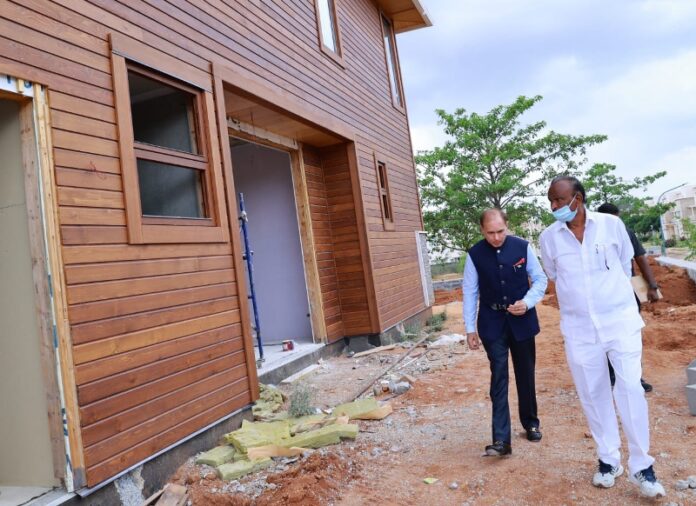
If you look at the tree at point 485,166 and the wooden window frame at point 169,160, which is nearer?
the wooden window frame at point 169,160

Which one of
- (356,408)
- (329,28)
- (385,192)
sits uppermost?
(329,28)

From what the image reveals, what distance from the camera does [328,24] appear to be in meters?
8.96

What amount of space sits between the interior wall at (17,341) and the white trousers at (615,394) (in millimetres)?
3351

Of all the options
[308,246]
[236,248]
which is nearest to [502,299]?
[236,248]

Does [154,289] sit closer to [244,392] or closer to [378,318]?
[244,392]

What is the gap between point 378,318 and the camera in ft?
28.8

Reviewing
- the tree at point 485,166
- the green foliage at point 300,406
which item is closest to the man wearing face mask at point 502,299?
the green foliage at point 300,406

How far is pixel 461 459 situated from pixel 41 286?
10.2 ft

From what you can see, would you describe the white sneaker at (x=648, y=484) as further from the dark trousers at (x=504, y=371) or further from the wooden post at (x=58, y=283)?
the wooden post at (x=58, y=283)

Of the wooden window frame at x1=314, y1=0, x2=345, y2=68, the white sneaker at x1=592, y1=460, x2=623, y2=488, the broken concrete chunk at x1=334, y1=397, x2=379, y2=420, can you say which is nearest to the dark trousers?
the white sneaker at x1=592, y1=460, x2=623, y2=488

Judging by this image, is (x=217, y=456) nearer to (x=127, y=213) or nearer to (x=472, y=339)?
(x=127, y=213)

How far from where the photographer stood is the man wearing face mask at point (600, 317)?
3141 mm

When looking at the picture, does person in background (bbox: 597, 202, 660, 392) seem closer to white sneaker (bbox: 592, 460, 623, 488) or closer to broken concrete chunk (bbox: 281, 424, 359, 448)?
white sneaker (bbox: 592, 460, 623, 488)

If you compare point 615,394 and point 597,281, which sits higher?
point 597,281
